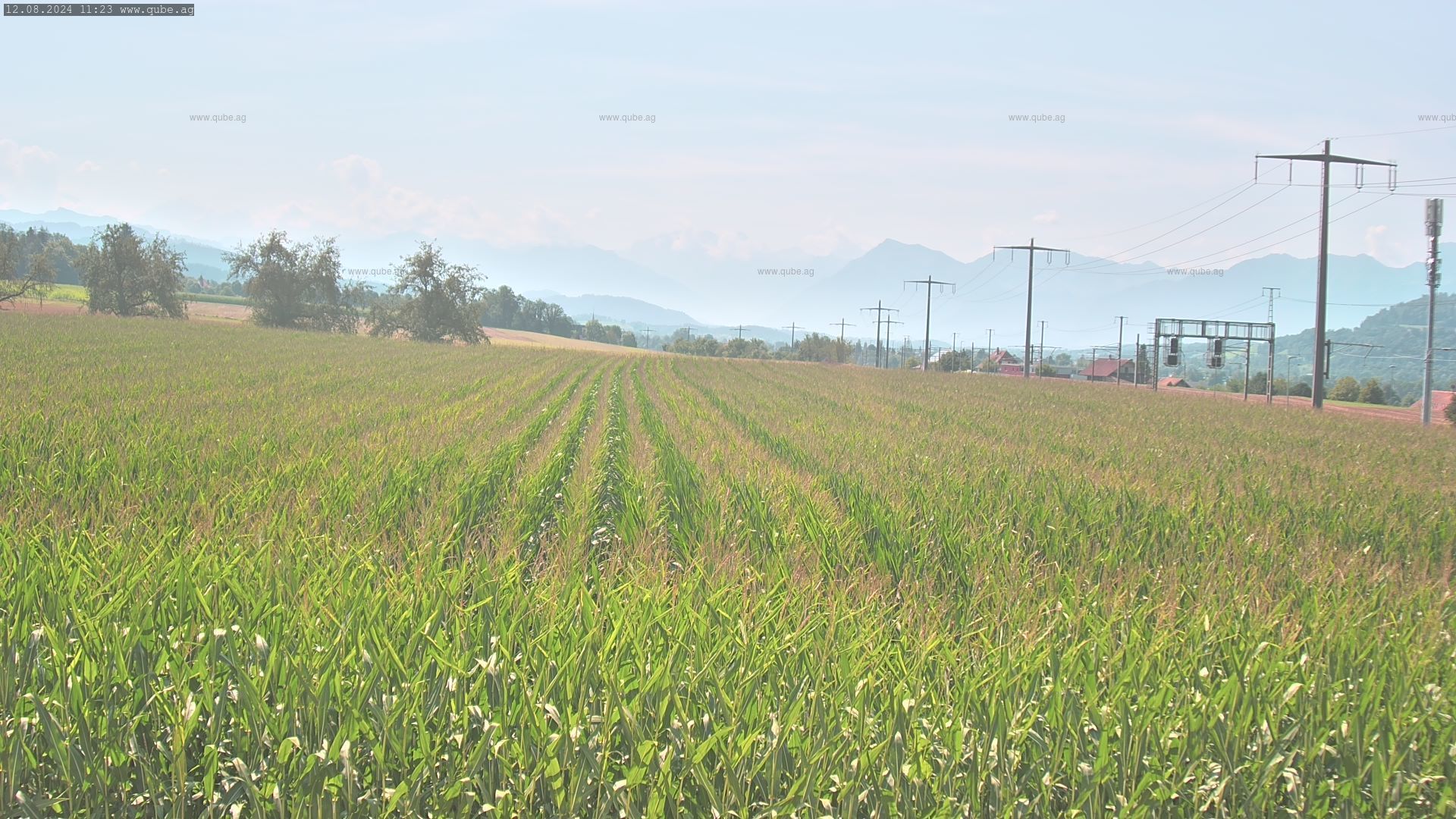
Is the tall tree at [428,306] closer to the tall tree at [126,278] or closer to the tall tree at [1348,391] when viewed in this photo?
the tall tree at [126,278]

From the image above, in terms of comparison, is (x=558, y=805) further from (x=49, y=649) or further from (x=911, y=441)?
(x=911, y=441)

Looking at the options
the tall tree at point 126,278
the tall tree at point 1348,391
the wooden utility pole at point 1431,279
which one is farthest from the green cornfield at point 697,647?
the tall tree at point 1348,391

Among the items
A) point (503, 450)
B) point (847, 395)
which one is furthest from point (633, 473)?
point (847, 395)

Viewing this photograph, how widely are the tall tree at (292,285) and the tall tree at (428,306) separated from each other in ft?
14.4

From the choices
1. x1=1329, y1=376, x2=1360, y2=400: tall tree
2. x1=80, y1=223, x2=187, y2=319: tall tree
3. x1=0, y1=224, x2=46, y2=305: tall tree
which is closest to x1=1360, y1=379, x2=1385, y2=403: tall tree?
x1=1329, y1=376, x2=1360, y2=400: tall tree

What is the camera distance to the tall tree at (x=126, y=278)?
7506 cm

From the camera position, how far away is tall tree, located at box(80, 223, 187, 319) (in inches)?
2955

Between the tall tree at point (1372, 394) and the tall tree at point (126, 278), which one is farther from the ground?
the tall tree at point (126, 278)

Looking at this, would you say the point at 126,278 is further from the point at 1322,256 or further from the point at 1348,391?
the point at 1348,391

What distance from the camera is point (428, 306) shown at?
90.9m

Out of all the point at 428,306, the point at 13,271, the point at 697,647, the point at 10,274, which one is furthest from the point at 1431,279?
the point at 13,271

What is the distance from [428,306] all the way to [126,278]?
26.6 m

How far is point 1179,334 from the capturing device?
46.4m

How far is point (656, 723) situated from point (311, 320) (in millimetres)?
96080
